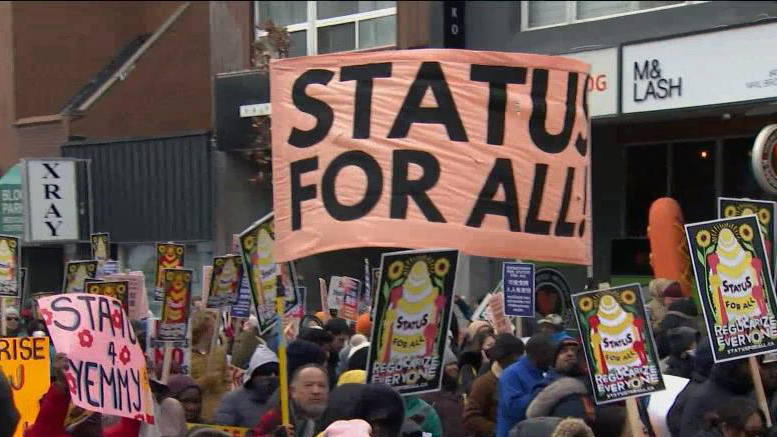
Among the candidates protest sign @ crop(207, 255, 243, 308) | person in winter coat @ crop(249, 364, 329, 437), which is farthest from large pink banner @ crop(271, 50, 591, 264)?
protest sign @ crop(207, 255, 243, 308)

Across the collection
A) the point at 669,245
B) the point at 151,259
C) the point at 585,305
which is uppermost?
the point at 585,305

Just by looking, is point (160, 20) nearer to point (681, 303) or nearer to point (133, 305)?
point (133, 305)

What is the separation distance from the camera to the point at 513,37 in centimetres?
1975

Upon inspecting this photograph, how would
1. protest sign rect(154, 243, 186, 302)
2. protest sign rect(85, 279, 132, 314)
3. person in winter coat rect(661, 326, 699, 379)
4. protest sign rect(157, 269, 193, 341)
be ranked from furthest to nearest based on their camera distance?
protest sign rect(154, 243, 186, 302)
protest sign rect(157, 269, 193, 341)
protest sign rect(85, 279, 132, 314)
person in winter coat rect(661, 326, 699, 379)

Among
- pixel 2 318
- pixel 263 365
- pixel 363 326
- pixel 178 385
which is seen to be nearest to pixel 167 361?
pixel 363 326

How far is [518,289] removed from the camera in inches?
464

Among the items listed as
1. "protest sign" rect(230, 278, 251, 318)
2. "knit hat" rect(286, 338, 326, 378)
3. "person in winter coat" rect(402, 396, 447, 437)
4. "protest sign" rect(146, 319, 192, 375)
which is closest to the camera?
A: "person in winter coat" rect(402, 396, 447, 437)

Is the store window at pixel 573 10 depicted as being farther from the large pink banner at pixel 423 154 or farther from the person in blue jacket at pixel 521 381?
the large pink banner at pixel 423 154

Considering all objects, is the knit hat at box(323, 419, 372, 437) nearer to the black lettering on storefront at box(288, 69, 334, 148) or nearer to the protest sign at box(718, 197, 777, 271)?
the black lettering on storefront at box(288, 69, 334, 148)

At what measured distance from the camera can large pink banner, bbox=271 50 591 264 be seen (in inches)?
238

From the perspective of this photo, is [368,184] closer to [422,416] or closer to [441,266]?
[441,266]

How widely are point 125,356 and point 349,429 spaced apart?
7.54ft

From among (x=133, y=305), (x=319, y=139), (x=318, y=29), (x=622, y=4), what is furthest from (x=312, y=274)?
(x=319, y=139)

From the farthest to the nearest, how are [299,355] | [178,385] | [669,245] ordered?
1. [669,245]
2. [178,385]
3. [299,355]
